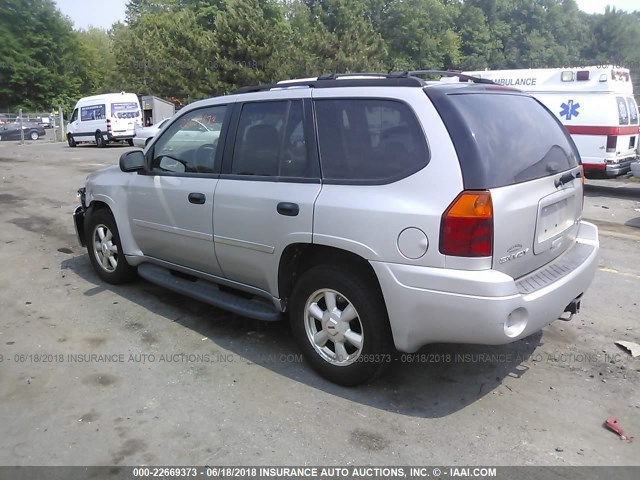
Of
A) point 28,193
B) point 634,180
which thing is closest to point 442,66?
point 634,180

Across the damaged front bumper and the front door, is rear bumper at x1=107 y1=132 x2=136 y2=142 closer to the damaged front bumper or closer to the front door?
the damaged front bumper

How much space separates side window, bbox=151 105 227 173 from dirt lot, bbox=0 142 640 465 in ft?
4.16

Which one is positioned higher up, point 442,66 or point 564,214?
point 442,66

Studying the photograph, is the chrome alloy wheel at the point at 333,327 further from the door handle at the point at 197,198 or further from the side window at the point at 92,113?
the side window at the point at 92,113

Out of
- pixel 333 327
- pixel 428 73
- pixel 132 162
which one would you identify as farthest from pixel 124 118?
pixel 333 327

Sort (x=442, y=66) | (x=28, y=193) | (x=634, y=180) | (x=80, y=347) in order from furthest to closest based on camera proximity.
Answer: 1. (x=442, y=66)
2. (x=634, y=180)
3. (x=28, y=193)
4. (x=80, y=347)

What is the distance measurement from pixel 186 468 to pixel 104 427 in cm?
65

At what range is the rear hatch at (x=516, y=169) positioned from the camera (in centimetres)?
301

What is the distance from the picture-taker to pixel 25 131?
108ft

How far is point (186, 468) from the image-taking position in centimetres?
282

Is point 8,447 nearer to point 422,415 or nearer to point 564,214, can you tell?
point 422,415

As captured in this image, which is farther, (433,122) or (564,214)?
(564,214)

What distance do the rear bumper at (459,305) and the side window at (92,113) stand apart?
24.7m

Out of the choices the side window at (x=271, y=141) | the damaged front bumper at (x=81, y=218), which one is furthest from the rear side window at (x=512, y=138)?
the damaged front bumper at (x=81, y=218)
